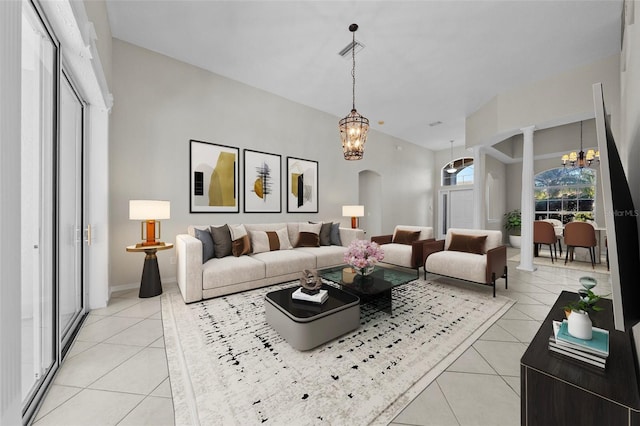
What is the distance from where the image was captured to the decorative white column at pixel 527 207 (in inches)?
181

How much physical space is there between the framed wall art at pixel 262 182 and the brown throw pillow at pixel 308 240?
0.74 metres

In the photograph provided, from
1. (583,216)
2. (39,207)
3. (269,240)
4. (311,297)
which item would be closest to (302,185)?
(269,240)

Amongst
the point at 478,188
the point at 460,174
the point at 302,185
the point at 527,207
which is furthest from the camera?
the point at 460,174

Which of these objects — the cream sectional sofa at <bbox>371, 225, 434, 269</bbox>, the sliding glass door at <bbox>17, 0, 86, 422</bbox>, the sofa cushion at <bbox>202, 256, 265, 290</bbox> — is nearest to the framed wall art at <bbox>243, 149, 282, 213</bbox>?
the sofa cushion at <bbox>202, 256, 265, 290</bbox>

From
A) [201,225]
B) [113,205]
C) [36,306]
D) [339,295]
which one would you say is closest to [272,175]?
[201,225]

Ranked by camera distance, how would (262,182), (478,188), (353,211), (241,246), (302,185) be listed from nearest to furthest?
1. (241,246)
2. (262,182)
3. (302,185)
4. (353,211)
5. (478,188)

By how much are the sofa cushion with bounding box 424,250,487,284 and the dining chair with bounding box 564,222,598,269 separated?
3102 mm

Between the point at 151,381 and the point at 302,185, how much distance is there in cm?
390

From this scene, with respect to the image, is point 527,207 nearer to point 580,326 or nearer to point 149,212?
point 580,326

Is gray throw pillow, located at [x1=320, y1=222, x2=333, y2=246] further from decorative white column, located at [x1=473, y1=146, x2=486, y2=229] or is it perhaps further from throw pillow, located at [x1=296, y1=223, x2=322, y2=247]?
decorative white column, located at [x1=473, y1=146, x2=486, y2=229]

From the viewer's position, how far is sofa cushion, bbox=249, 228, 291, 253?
3.79 meters

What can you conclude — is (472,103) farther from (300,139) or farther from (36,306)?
(36,306)

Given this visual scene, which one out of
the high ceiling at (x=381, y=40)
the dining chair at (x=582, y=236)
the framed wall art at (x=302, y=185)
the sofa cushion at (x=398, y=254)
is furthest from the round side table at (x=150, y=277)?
the dining chair at (x=582, y=236)

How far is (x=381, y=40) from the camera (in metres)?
3.17
